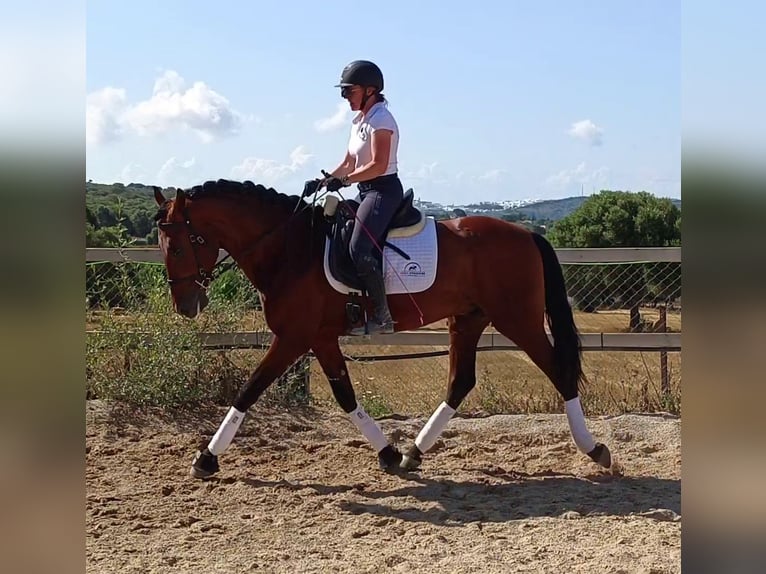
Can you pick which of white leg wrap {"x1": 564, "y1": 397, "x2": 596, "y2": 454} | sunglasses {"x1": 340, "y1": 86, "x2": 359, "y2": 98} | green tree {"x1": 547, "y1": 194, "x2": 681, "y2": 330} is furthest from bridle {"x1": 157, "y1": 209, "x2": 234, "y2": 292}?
green tree {"x1": 547, "y1": 194, "x2": 681, "y2": 330}

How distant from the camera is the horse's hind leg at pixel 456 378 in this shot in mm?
5719

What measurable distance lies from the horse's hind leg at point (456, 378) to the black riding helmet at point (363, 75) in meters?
1.88

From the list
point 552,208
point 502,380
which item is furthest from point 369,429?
point 552,208

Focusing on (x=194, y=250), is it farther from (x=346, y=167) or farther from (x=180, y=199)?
(x=346, y=167)

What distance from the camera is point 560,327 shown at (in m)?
5.65

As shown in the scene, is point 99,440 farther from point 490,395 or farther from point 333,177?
point 490,395

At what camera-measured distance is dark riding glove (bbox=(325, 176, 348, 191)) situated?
529cm

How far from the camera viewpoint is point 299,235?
18.1 feet

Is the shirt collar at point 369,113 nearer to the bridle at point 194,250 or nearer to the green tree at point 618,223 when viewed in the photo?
the bridle at point 194,250

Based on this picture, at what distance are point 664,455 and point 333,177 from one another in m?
3.41

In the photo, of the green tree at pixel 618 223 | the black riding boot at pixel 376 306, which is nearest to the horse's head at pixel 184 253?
the black riding boot at pixel 376 306
